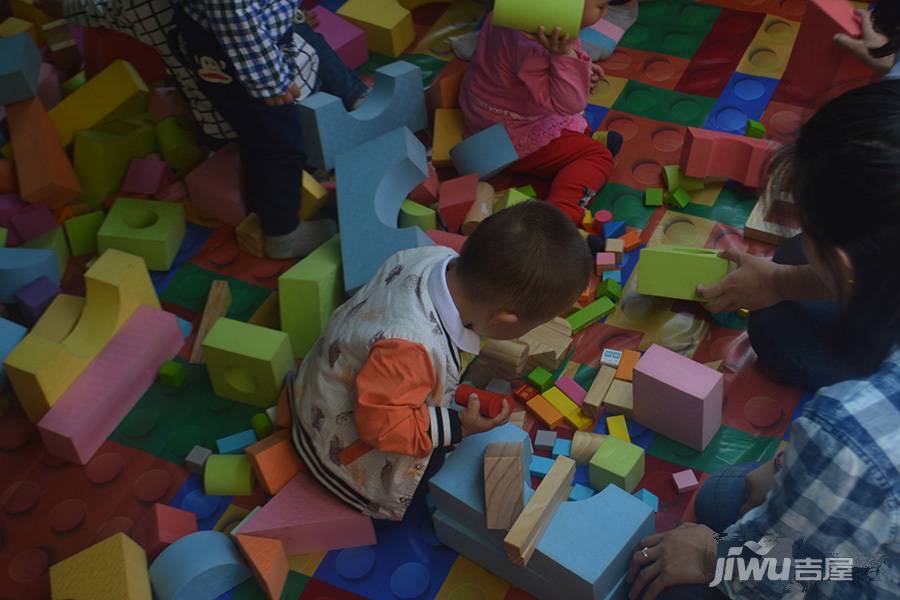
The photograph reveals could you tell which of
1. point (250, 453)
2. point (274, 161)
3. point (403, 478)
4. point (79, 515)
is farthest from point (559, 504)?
point (274, 161)

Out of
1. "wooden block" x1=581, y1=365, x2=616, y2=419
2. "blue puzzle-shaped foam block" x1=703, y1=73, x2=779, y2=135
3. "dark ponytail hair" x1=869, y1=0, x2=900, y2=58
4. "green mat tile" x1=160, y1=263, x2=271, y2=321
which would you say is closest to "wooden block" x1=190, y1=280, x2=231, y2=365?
"green mat tile" x1=160, y1=263, x2=271, y2=321

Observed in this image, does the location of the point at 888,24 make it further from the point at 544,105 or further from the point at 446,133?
the point at 446,133

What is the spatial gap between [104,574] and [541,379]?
67 centimetres

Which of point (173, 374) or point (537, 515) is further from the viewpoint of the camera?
point (173, 374)

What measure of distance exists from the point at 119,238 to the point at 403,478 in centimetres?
76

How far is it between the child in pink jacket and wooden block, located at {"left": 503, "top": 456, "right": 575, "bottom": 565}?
609 mm

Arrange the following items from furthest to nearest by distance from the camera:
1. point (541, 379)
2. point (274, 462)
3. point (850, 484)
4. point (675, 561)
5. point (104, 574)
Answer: point (541, 379), point (274, 462), point (104, 574), point (675, 561), point (850, 484)

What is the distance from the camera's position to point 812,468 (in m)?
0.91

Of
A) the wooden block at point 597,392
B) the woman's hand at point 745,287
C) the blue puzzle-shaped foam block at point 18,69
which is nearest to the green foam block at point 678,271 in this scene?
the woman's hand at point 745,287

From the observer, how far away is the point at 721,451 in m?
1.42

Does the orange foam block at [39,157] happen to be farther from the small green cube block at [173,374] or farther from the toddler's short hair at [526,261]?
the toddler's short hair at [526,261]

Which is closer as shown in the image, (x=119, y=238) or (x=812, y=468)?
(x=812, y=468)

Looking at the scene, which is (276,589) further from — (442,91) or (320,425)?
(442,91)

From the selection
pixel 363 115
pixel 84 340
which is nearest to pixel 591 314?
pixel 363 115
